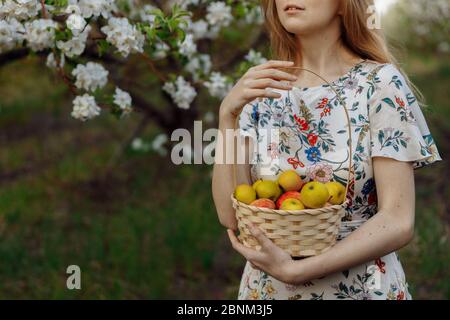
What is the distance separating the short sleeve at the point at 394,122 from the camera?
1.67 metres

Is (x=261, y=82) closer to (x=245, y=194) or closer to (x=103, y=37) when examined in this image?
(x=245, y=194)

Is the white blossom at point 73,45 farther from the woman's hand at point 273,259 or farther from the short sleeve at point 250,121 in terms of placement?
the woman's hand at point 273,259

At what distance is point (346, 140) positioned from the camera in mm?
1754

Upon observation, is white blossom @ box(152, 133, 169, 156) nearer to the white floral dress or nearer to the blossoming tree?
the blossoming tree

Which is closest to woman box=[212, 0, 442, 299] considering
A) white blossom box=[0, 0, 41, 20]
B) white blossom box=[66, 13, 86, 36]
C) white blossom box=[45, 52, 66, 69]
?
white blossom box=[66, 13, 86, 36]

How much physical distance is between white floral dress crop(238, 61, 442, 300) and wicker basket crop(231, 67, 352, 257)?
15 cm

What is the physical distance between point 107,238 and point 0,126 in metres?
3.60

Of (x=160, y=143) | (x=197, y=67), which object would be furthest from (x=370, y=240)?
(x=160, y=143)

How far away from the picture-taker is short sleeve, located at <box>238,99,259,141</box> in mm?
1918

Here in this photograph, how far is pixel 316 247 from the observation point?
158cm

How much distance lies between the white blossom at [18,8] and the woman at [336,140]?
0.76m
